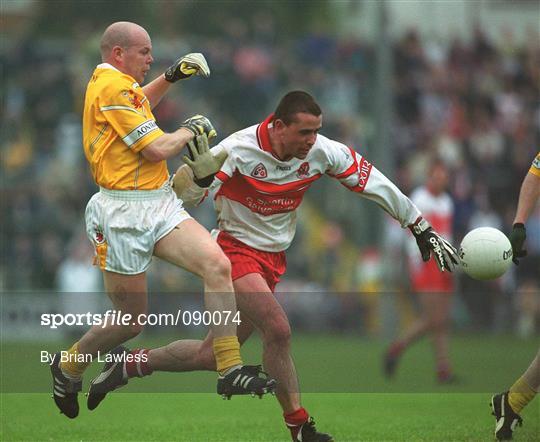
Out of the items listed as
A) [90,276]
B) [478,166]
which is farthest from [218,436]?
[478,166]

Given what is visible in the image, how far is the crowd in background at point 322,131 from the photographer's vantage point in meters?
19.6

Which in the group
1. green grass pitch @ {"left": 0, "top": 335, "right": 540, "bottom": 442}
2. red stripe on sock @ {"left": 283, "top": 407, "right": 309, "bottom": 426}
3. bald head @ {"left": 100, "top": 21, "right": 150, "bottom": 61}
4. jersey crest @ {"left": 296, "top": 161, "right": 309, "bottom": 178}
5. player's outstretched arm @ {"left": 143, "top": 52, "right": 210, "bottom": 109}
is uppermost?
bald head @ {"left": 100, "top": 21, "right": 150, "bottom": 61}

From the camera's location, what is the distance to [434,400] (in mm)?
11555

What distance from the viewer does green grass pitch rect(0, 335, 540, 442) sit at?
9078 mm

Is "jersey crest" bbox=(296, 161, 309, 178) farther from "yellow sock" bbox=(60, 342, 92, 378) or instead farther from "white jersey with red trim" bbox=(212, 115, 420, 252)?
"yellow sock" bbox=(60, 342, 92, 378)

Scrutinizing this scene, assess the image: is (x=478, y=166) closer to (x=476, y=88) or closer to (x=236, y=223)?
(x=476, y=88)

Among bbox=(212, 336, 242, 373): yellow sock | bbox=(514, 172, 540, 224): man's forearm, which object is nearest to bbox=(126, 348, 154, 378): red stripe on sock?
bbox=(212, 336, 242, 373): yellow sock

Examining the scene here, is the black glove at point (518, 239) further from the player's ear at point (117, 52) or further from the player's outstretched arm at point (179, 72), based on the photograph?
the player's ear at point (117, 52)

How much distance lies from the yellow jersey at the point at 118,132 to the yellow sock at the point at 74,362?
123 cm

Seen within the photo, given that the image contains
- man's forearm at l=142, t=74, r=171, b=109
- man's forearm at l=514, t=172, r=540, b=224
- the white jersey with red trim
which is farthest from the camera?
man's forearm at l=142, t=74, r=171, b=109

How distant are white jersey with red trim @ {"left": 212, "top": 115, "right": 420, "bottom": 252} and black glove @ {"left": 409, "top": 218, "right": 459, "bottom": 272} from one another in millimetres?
88

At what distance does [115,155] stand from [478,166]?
1420cm

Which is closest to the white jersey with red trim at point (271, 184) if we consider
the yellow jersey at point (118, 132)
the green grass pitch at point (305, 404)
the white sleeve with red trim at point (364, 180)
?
the white sleeve with red trim at point (364, 180)

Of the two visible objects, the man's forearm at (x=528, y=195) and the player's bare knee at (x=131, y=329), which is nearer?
the player's bare knee at (x=131, y=329)
